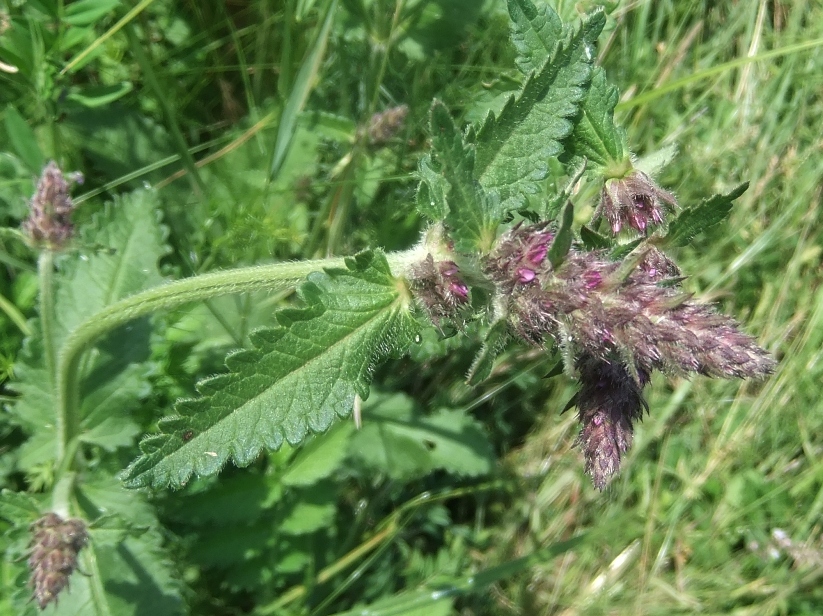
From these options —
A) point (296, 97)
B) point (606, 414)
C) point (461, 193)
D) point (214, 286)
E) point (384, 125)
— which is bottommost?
point (606, 414)

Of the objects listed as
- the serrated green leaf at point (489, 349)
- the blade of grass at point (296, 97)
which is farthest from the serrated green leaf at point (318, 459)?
the serrated green leaf at point (489, 349)

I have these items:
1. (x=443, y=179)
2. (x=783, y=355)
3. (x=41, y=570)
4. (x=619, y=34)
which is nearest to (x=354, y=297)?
(x=443, y=179)

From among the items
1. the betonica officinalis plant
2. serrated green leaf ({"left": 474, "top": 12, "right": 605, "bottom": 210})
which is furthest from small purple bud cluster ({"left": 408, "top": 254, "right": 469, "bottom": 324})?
serrated green leaf ({"left": 474, "top": 12, "right": 605, "bottom": 210})

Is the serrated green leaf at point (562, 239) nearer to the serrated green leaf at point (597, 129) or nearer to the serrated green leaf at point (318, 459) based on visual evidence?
the serrated green leaf at point (597, 129)

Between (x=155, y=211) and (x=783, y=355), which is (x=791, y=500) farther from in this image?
(x=155, y=211)

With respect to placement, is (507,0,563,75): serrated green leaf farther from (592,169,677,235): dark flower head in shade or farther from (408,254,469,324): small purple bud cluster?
(408,254,469,324): small purple bud cluster

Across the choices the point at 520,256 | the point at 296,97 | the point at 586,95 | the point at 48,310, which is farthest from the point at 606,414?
the point at 296,97

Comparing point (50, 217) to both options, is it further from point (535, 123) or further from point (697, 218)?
point (697, 218)
